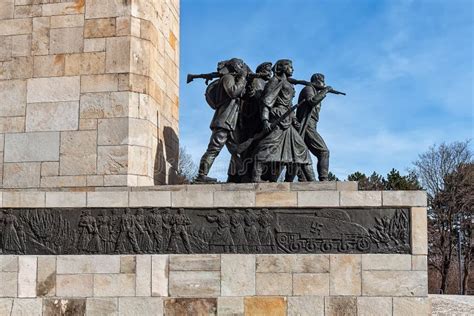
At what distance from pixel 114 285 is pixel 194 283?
1.29 metres

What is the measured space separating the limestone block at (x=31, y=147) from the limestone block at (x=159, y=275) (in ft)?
9.11

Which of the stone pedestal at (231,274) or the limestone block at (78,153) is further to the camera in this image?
the limestone block at (78,153)

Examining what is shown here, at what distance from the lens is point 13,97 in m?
12.0

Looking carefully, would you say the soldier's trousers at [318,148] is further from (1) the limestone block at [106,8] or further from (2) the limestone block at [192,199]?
(1) the limestone block at [106,8]

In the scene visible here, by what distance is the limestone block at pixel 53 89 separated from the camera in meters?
11.8

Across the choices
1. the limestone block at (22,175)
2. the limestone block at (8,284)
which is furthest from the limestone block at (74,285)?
the limestone block at (22,175)

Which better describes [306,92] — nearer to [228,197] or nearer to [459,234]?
[228,197]

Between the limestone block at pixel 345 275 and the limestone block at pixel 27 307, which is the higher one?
the limestone block at pixel 345 275

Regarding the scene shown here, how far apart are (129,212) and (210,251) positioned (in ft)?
4.86

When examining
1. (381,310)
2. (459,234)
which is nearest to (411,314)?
(381,310)

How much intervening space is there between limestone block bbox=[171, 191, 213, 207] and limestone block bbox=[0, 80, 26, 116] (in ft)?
11.4

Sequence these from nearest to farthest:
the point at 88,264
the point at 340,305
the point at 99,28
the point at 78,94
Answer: the point at 340,305 < the point at 88,264 < the point at 78,94 < the point at 99,28

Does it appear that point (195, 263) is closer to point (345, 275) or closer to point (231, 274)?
point (231, 274)

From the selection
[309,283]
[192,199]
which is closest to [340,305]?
[309,283]
